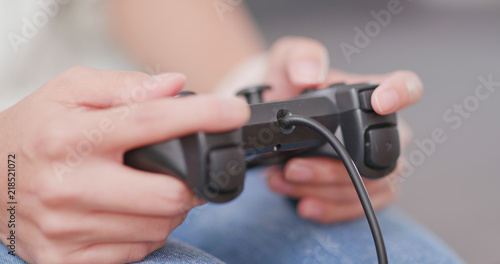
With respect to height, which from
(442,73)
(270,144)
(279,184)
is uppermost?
(270,144)

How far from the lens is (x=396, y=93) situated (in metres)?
0.42

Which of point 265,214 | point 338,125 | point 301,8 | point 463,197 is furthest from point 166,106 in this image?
point 301,8

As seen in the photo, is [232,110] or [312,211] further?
[312,211]

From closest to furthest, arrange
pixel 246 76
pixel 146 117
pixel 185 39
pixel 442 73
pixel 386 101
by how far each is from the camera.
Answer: pixel 146 117, pixel 386 101, pixel 246 76, pixel 185 39, pixel 442 73

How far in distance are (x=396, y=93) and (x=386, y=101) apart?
21 mm

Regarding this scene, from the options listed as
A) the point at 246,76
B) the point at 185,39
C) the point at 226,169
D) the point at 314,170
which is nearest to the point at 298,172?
the point at 314,170

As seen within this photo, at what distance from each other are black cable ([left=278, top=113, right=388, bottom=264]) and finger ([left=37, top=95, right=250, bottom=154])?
0.25 feet

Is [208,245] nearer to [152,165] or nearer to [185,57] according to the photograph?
[152,165]

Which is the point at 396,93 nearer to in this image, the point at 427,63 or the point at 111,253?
the point at 111,253

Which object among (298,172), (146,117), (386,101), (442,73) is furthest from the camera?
(442,73)

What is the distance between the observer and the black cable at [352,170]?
34cm

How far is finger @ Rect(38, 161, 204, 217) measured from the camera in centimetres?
30

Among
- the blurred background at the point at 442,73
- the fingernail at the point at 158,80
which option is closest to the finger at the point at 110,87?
the fingernail at the point at 158,80

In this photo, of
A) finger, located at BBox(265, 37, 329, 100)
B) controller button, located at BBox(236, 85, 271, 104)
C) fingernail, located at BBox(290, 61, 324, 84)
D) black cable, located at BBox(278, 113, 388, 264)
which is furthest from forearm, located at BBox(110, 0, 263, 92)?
black cable, located at BBox(278, 113, 388, 264)
